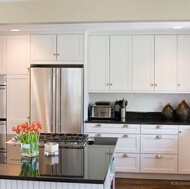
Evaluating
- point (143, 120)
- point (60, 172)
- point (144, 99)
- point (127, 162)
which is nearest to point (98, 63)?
point (144, 99)

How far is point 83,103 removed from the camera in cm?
466

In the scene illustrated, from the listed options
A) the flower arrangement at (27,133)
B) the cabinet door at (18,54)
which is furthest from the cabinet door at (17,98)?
the flower arrangement at (27,133)

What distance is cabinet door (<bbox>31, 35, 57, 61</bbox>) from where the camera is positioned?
4.75 m

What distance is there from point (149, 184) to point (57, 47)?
8.52 ft

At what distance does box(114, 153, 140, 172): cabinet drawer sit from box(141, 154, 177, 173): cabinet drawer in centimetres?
9

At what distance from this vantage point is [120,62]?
4922 mm

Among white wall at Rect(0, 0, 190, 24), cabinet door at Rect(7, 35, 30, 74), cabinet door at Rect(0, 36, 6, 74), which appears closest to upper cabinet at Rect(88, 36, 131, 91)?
cabinet door at Rect(7, 35, 30, 74)

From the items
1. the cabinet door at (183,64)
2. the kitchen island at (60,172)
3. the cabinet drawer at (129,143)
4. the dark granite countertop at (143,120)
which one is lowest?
the cabinet drawer at (129,143)

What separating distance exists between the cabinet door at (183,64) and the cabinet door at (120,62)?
2.67 ft

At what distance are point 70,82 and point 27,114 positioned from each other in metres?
0.94

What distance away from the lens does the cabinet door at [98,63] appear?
4941 millimetres

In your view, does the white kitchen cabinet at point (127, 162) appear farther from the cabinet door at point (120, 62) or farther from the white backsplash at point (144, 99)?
the cabinet door at point (120, 62)

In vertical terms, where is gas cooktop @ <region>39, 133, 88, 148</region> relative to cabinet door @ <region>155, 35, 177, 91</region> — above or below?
below

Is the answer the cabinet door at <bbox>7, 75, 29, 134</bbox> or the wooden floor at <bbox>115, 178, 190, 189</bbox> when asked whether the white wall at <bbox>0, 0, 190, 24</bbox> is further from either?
the wooden floor at <bbox>115, 178, 190, 189</bbox>
